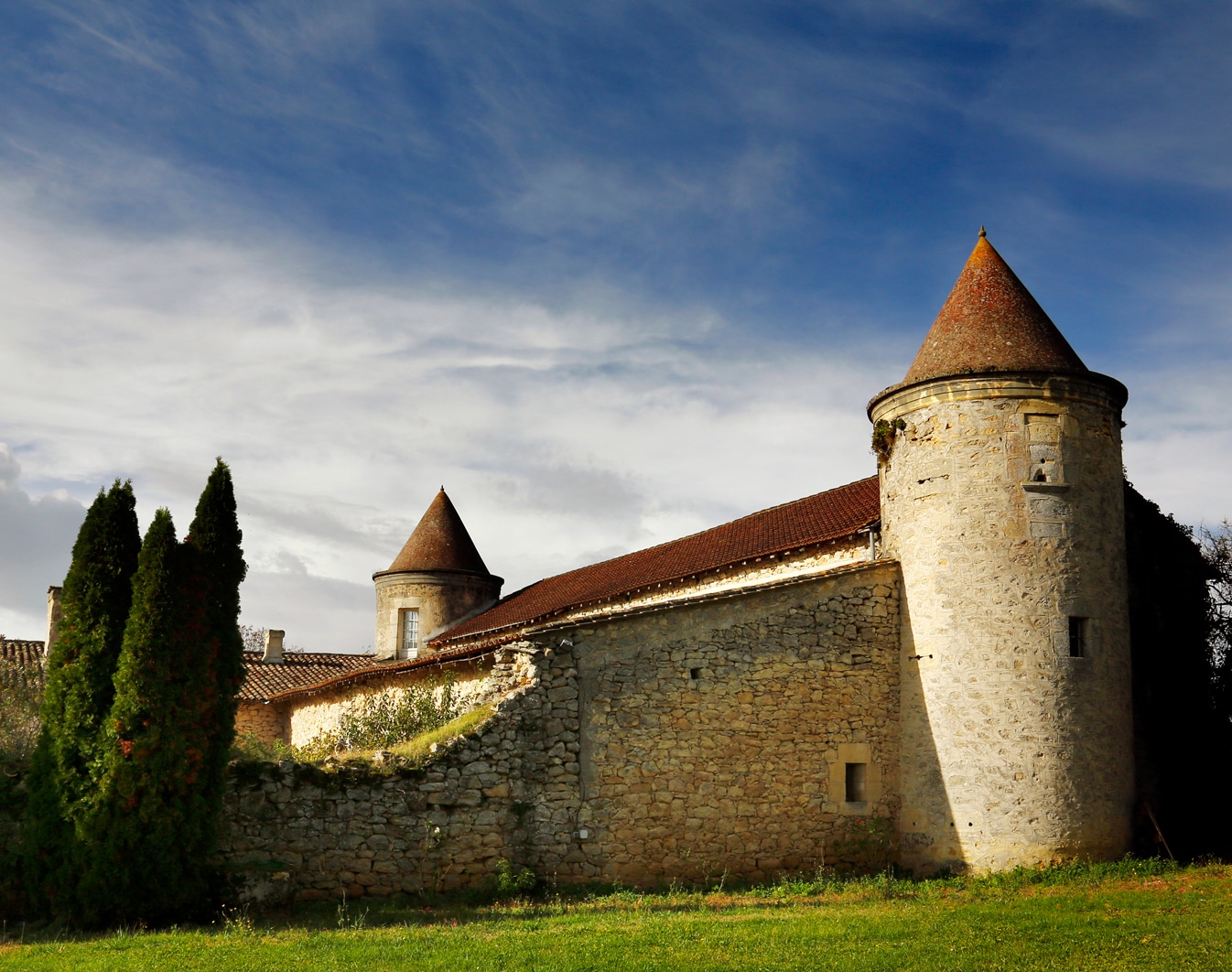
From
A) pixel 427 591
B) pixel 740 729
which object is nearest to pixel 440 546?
pixel 427 591

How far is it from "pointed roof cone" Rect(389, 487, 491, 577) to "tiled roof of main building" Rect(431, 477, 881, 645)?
152 inches

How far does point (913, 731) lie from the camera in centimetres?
1566

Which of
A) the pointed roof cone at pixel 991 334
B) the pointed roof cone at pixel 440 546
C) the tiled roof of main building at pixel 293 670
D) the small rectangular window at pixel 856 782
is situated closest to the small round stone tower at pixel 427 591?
the pointed roof cone at pixel 440 546

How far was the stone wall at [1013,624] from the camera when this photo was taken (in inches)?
574

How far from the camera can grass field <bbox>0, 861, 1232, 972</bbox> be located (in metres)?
9.59

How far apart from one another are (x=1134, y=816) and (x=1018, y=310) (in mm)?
7521

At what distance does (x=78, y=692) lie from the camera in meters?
12.1

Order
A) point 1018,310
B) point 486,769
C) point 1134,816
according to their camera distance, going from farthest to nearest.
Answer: point 1018,310
point 1134,816
point 486,769

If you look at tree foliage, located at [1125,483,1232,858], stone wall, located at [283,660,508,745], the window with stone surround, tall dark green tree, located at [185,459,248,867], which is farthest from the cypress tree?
tree foliage, located at [1125,483,1232,858]

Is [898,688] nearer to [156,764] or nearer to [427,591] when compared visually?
[156,764]

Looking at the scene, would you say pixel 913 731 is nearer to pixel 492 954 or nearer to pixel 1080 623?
pixel 1080 623

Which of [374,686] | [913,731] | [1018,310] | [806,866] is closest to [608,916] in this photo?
[806,866]

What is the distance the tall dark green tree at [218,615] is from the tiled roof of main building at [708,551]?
8591mm

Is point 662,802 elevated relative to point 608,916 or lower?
elevated
